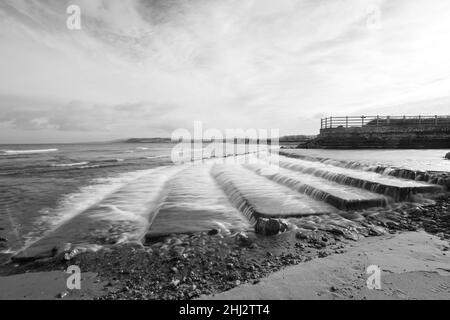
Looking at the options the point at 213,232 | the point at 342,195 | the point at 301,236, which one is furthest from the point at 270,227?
the point at 342,195

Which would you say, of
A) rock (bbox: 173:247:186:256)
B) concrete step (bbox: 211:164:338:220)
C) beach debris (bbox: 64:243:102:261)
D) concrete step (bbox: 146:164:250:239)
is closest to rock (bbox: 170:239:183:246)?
rock (bbox: 173:247:186:256)

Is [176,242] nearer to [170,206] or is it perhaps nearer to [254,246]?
[254,246]

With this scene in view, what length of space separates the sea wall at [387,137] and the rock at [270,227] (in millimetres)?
29844

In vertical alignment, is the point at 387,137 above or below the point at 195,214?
above

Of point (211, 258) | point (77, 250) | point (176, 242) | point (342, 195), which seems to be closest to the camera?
point (211, 258)

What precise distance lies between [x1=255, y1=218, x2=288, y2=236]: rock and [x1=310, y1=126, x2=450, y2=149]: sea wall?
29.8 meters

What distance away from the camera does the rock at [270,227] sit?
20.9ft

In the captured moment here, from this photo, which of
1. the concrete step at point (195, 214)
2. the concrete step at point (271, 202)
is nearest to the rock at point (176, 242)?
the concrete step at point (195, 214)

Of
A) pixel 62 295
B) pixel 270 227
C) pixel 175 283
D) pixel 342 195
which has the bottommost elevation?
pixel 62 295

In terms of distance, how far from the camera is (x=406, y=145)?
31125 millimetres

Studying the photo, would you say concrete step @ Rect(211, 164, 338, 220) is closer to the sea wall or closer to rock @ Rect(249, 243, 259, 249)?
rock @ Rect(249, 243, 259, 249)

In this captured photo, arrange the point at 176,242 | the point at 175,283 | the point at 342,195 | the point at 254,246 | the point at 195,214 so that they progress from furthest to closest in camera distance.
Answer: the point at 342,195 < the point at 195,214 < the point at 176,242 < the point at 254,246 < the point at 175,283

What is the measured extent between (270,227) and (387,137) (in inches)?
1246

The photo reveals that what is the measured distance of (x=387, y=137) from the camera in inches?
1262
